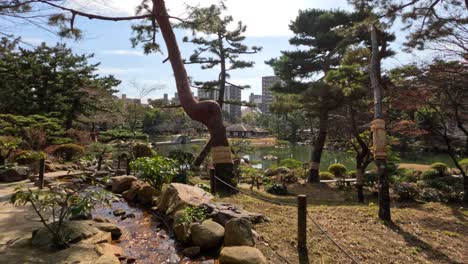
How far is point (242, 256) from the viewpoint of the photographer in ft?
9.21

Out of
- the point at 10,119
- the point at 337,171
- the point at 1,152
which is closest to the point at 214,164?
the point at 1,152

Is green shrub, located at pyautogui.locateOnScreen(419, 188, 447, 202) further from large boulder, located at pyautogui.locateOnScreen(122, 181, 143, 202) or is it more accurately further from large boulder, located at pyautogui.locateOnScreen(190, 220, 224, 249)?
large boulder, located at pyautogui.locateOnScreen(122, 181, 143, 202)

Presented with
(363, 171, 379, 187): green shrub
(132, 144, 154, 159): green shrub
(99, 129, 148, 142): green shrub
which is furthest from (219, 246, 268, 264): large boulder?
(99, 129, 148, 142): green shrub

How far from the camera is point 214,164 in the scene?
6.43 m

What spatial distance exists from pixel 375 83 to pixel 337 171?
33.0 ft

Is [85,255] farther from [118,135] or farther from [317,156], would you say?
[317,156]

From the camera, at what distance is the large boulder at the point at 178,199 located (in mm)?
4301

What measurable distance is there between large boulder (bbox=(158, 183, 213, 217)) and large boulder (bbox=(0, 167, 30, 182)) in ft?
15.2

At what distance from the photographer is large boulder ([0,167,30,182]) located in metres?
7.28

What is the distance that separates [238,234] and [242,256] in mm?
379

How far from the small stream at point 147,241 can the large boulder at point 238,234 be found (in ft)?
0.95


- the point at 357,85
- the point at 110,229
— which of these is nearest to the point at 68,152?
the point at 110,229

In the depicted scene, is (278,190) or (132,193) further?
(278,190)

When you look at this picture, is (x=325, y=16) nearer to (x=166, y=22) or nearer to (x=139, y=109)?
(x=166, y=22)
